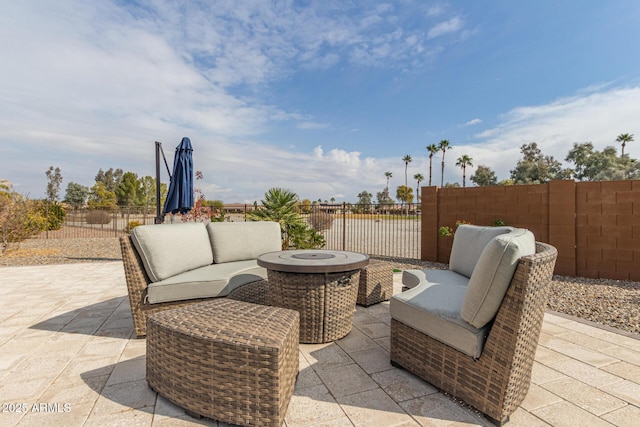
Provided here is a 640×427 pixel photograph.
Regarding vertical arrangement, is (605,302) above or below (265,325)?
below

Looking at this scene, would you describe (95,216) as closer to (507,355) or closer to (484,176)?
(507,355)

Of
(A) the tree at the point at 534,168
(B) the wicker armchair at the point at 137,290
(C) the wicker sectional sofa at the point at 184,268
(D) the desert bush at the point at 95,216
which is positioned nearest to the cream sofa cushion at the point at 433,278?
(C) the wicker sectional sofa at the point at 184,268

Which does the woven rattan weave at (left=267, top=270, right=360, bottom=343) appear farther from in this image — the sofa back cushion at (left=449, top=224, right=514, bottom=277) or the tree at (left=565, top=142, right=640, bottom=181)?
the tree at (left=565, top=142, right=640, bottom=181)

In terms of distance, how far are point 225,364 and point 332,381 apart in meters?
0.79

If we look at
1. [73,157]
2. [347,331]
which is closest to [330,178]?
[73,157]

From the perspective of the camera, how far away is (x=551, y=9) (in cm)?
466

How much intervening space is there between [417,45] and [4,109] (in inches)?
370

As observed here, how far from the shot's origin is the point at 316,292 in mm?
2373

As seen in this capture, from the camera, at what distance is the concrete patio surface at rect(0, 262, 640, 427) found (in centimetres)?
150

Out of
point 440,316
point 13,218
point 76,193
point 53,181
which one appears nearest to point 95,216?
point 13,218

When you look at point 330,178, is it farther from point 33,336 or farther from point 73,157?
point 33,336

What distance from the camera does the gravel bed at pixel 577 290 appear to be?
10.4 feet

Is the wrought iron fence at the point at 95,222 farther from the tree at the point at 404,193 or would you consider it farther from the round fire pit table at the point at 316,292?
the tree at the point at 404,193

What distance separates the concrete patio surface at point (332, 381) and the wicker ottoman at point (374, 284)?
1.04 feet
